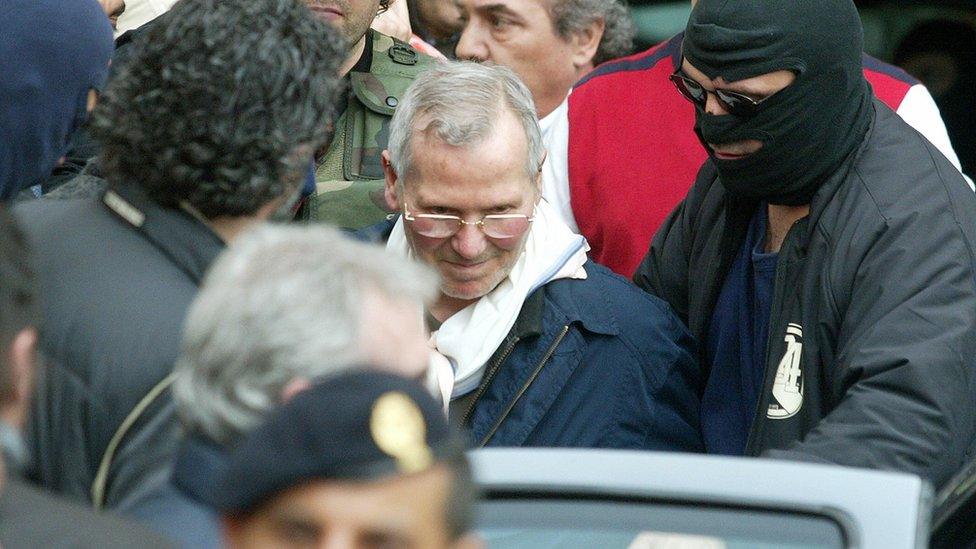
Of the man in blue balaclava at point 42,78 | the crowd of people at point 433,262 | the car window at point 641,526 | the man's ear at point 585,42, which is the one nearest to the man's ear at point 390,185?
the crowd of people at point 433,262

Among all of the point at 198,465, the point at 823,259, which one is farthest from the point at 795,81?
the point at 198,465

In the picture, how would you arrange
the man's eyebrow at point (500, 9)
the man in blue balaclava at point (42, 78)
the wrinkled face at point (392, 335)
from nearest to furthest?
the wrinkled face at point (392, 335) < the man in blue balaclava at point (42, 78) < the man's eyebrow at point (500, 9)

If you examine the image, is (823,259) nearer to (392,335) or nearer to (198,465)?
(392,335)

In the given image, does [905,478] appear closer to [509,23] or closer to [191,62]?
[191,62]

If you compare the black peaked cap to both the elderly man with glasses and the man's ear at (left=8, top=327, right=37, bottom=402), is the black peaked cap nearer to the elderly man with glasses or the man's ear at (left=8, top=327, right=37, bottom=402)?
the man's ear at (left=8, top=327, right=37, bottom=402)

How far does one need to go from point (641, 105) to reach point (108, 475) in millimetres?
2938

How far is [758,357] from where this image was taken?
3.79 metres

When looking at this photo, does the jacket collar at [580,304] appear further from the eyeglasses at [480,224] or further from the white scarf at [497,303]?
the eyeglasses at [480,224]

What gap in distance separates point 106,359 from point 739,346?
201 cm

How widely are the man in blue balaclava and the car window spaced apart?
1164mm

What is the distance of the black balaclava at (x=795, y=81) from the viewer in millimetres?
3586

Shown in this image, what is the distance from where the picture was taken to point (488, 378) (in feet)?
11.7

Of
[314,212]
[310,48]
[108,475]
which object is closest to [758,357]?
[314,212]

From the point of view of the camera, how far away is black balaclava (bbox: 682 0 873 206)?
141 inches
